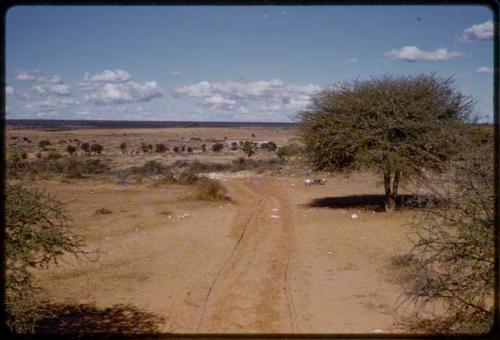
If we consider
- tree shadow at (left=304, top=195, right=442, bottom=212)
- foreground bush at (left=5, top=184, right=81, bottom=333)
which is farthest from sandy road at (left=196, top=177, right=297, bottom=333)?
tree shadow at (left=304, top=195, right=442, bottom=212)

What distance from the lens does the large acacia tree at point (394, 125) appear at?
17656 millimetres

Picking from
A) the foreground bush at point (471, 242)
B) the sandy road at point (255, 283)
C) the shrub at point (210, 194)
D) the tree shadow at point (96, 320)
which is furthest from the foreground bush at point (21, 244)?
the shrub at point (210, 194)

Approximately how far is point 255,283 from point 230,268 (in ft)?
4.71

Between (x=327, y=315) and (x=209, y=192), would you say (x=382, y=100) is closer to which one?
(x=209, y=192)

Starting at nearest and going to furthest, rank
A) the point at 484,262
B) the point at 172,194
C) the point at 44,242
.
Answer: the point at 484,262, the point at 44,242, the point at 172,194

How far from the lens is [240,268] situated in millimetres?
11758

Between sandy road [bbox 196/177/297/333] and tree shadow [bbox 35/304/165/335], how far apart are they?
0.93m

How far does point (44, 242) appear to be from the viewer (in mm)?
7531

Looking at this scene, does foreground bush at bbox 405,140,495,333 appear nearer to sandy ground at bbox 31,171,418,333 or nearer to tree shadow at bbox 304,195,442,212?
sandy ground at bbox 31,171,418,333

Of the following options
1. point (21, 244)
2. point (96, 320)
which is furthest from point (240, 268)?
point (21, 244)

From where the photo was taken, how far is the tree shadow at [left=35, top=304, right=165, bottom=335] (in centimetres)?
822

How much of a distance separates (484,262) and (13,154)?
285 inches

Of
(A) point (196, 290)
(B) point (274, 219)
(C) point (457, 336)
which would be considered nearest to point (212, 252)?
(A) point (196, 290)

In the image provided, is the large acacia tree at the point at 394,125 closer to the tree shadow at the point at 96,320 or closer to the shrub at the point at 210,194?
the shrub at the point at 210,194
